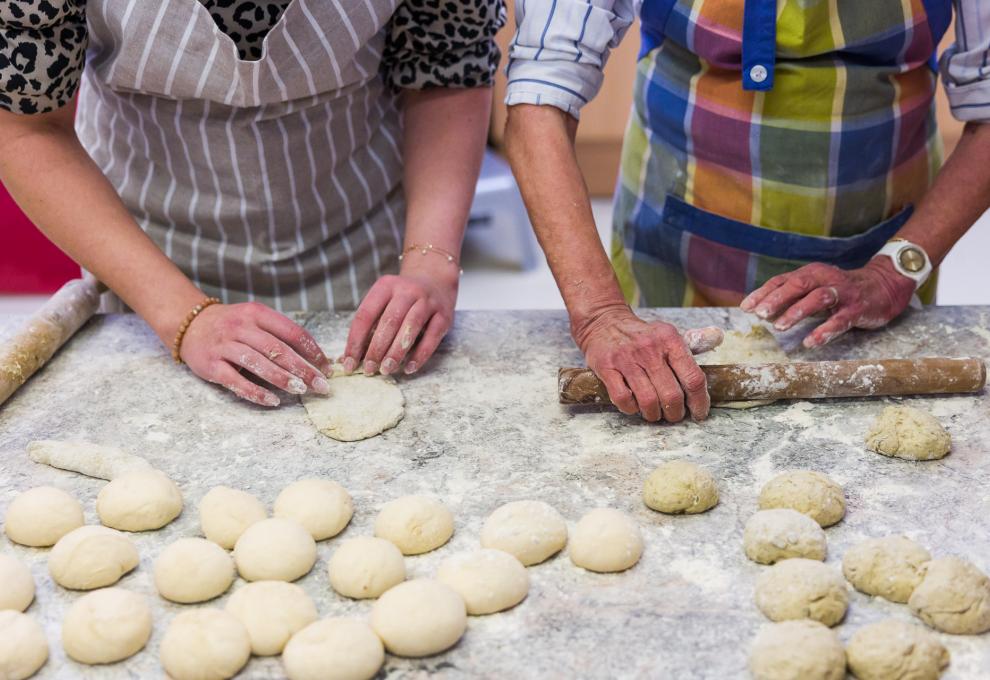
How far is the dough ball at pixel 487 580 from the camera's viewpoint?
106 centimetres

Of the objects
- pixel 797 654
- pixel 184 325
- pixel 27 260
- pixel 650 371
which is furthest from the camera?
pixel 27 260

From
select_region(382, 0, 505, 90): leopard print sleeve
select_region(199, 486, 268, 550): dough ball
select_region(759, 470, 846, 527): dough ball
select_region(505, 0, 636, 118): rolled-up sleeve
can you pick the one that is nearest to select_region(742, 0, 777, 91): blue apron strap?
select_region(505, 0, 636, 118): rolled-up sleeve

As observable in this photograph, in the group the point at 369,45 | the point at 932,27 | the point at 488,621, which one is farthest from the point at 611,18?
the point at 488,621

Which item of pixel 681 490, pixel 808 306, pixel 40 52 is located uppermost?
pixel 40 52

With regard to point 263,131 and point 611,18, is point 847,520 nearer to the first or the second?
point 611,18

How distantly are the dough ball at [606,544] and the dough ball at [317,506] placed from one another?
29cm

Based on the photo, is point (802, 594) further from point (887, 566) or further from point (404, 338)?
point (404, 338)

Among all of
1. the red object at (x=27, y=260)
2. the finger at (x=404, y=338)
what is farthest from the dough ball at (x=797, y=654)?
the red object at (x=27, y=260)

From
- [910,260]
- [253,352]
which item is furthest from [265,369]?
[910,260]

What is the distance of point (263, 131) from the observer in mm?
1651

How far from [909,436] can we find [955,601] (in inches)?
13.6

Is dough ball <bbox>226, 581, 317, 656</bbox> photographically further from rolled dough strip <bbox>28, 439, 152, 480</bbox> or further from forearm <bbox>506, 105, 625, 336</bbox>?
forearm <bbox>506, 105, 625, 336</bbox>

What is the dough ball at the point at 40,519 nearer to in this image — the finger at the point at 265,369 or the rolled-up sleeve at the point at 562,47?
the finger at the point at 265,369

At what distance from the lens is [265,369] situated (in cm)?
145
